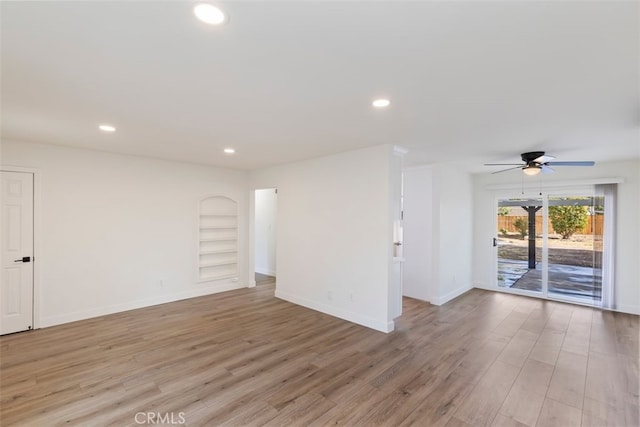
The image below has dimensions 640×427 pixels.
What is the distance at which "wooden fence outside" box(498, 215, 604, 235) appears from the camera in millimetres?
5367

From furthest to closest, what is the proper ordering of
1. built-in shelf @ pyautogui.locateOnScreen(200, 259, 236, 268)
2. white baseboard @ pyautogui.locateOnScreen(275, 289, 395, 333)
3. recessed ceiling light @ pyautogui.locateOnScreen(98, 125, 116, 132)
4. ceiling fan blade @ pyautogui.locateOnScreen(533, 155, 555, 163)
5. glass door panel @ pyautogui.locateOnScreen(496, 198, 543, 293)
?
glass door panel @ pyautogui.locateOnScreen(496, 198, 543, 293), built-in shelf @ pyautogui.locateOnScreen(200, 259, 236, 268), ceiling fan blade @ pyautogui.locateOnScreen(533, 155, 555, 163), white baseboard @ pyautogui.locateOnScreen(275, 289, 395, 333), recessed ceiling light @ pyautogui.locateOnScreen(98, 125, 116, 132)

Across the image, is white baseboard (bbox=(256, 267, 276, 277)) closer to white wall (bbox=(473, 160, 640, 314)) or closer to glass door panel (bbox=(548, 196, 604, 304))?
glass door panel (bbox=(548, 196, 604, 304))

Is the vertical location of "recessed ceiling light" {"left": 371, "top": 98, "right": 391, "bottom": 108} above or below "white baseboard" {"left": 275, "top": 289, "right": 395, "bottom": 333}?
above

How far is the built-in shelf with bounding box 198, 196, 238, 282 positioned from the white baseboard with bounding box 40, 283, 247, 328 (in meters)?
0.23

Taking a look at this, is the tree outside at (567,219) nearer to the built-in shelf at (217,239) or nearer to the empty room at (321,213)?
the empty room at (321,213)

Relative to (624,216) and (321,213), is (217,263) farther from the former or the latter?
(624,216)

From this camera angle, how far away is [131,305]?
4.91m

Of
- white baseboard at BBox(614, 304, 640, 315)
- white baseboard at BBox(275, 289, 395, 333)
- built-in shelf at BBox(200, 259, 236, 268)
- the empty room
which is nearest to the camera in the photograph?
the empty room

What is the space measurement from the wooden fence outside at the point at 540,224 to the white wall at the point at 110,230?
6.52 meters

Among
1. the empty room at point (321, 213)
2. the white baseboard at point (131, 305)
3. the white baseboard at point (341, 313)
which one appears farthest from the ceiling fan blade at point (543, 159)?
the white baseboard at point (131, 305)

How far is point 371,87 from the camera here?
7.43 feet

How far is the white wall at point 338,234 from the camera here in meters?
4.11
